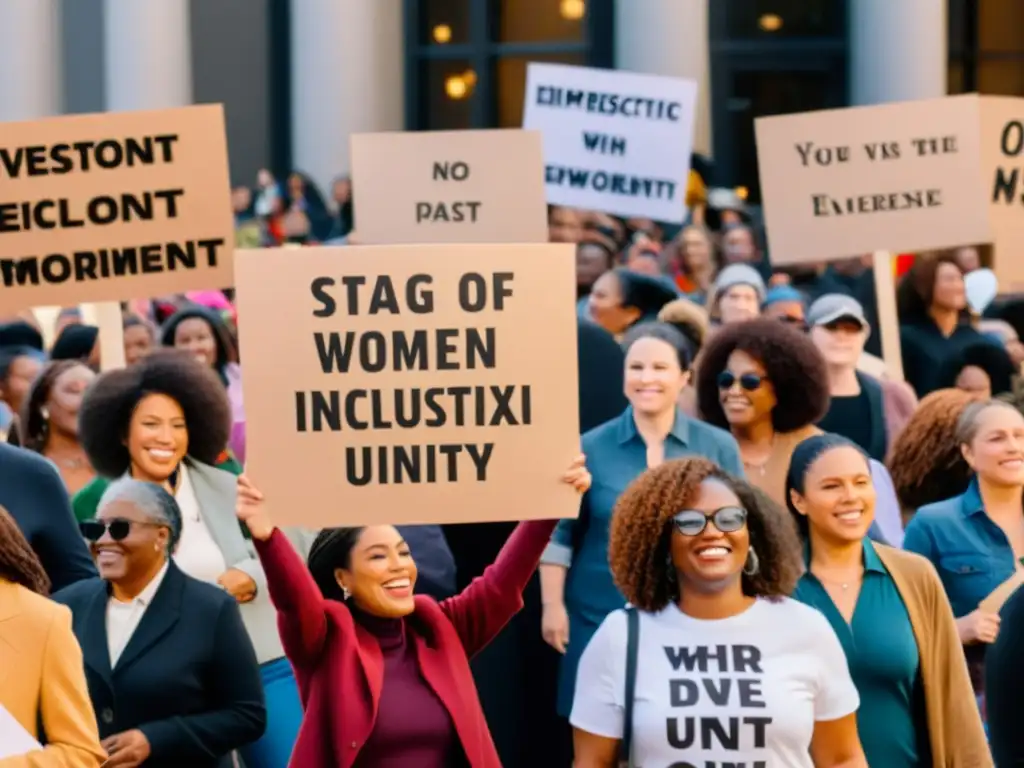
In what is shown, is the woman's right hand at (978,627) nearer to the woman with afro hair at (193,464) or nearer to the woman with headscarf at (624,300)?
the woman with afro hair at (193,464)

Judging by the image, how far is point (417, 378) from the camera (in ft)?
19.1

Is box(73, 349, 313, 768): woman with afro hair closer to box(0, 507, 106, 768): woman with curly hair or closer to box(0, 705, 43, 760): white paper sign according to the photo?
box(0, 507, 106, 768): woman with curly hair

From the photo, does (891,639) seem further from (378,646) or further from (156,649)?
(156,649)

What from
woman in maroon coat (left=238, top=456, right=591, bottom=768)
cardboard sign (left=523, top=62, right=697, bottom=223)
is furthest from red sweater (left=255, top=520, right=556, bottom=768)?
cardboard sign (left=523, top=62, right=697, bottom=223)

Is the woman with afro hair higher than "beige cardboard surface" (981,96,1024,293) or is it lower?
lower

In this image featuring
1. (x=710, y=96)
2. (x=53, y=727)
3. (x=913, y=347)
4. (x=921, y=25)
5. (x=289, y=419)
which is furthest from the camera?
(x=710, y=96)

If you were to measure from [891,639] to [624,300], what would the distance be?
365 centimetres

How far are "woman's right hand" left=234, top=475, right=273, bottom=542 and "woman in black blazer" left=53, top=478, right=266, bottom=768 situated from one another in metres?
0.55

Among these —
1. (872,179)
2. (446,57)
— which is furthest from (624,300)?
(446,57)

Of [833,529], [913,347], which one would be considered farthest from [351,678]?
[913,347]

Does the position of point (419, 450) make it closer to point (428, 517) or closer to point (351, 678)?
point (428, 517)

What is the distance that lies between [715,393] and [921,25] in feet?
51.3

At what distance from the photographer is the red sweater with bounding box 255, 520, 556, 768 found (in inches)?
214

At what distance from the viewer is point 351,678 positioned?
5.48 metres
